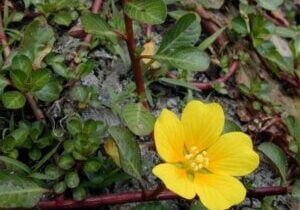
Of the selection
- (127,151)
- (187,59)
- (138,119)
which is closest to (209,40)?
(187,59)

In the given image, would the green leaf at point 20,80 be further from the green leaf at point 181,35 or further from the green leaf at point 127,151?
the green leaf at point 181,35

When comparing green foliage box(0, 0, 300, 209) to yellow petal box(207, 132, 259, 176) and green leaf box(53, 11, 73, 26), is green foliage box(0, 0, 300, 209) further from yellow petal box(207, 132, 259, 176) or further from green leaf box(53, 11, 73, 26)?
yellow petal box(207, 132, 259, 176)

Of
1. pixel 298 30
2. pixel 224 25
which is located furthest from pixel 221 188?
pixel 298 30

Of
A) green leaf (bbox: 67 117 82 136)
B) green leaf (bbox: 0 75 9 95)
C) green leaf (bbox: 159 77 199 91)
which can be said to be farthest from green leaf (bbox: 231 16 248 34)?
green leaf (bbox: 0 75 9 95)

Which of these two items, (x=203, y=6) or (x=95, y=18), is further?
(x=203, y=6)

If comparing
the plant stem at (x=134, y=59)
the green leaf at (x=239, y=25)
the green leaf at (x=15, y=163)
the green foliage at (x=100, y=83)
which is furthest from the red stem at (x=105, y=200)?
the green leaf at (x=239, y=25)

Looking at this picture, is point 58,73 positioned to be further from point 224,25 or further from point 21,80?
point 224,25

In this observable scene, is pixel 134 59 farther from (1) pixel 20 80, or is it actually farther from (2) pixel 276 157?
(2) pixel 276 157
